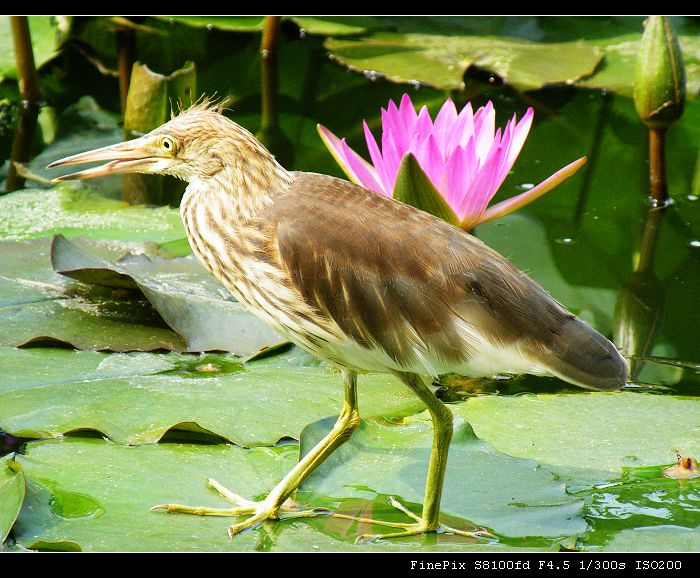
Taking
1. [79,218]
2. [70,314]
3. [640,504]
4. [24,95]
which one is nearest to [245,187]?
[70,314]

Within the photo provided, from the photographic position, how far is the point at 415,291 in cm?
247

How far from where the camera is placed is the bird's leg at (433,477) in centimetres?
250

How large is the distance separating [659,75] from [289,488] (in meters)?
2.89

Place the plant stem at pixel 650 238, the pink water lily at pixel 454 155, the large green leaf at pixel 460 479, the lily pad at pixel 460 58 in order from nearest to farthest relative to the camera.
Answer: the large green leaf at pixel 460 479, the pink water lily at pixel 454 155, the plant stem at pixel 650 238, the lily pad at pixel 460 58

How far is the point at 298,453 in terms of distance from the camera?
2775mm

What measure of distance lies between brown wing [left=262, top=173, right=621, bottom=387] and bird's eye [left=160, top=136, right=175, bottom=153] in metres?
0.41

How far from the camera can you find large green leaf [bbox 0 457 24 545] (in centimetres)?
223

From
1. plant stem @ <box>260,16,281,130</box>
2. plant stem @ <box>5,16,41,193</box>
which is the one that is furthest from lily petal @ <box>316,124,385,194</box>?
plant stem @ <box>260,16,281,130</box>

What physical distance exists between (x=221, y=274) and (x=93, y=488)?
0.64 meters

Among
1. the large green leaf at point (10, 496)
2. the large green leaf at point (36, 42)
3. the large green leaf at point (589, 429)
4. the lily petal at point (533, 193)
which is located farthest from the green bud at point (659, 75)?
the large green leaf at point (36, 42)

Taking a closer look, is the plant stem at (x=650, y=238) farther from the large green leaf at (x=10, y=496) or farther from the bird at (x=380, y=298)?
→ the large green leaf at (x=10, y=496)

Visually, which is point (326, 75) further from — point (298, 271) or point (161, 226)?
point (298, 271)

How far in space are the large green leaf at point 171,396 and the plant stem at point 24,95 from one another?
219 centimetres

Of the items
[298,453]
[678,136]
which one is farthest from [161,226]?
[678,136]
